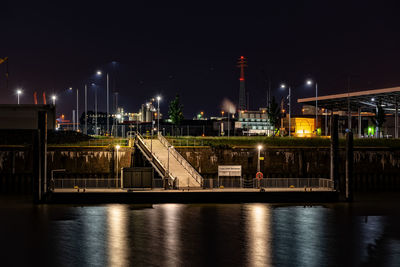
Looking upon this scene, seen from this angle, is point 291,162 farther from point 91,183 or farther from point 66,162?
point 66,162

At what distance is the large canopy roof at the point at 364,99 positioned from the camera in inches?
3297

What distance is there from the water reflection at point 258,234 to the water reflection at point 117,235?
7.82 m

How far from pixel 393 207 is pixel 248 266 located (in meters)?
27.0

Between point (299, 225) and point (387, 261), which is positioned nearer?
point (387, 261)

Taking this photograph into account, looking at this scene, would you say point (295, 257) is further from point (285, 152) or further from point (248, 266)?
point (285, 152)

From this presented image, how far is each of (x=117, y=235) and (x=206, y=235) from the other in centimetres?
655

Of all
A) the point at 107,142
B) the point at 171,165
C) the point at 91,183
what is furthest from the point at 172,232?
the point at 107,142

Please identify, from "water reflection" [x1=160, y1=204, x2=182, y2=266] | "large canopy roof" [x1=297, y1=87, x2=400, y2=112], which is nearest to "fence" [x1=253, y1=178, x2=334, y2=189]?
"water reflection" [x1=160, y1=204, x2=182, y2=266]

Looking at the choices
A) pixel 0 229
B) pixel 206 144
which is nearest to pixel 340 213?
pixel 206 144

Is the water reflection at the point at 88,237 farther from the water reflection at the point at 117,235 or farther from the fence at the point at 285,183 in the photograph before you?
Answer: the fence at the point at 285,183

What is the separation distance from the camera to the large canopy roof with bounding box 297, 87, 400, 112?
83.8 m

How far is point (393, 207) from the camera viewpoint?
48.2 meters

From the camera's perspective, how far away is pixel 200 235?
35344 millimetres

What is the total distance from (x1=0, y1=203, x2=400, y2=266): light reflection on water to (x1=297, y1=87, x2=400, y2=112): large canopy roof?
44794 mm
